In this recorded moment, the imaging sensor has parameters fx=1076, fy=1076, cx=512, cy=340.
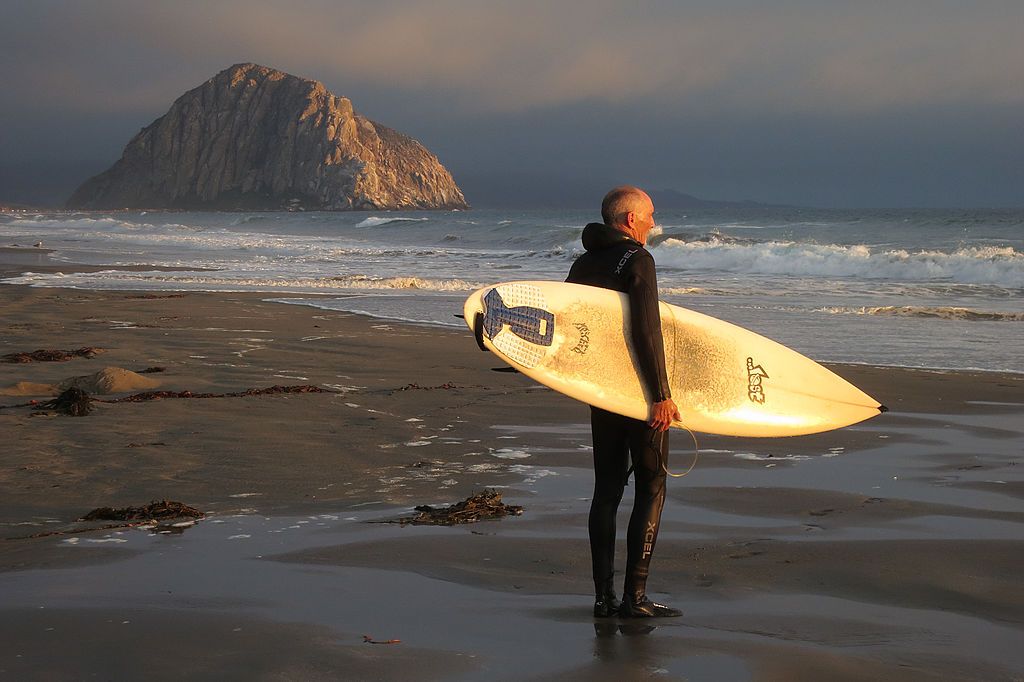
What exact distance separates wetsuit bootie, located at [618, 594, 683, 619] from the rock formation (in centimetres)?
14874

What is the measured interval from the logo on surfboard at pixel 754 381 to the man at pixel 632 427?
664 millimetres

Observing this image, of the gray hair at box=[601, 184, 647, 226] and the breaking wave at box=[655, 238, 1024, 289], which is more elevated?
the gray hair at box=[601, 184, 647, 226]

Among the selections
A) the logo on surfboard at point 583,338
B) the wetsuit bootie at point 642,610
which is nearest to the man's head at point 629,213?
→ the logo on surfboard at point 583,338

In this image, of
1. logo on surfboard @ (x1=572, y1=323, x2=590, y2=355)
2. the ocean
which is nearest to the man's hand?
logo on surfboard @ (x1=572, y1=323, x2=590, y2=355)

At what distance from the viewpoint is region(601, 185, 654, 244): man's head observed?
370 cm

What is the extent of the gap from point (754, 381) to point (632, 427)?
33.2 inches

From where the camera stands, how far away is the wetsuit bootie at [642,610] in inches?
140

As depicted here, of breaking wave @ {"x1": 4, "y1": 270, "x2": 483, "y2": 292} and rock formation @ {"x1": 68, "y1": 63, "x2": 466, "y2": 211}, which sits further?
rock formation @ {"x1": 68, "y1": 63, "x2": 466, "y2": 211}

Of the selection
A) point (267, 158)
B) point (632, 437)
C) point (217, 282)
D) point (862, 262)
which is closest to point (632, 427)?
point (632, 437)

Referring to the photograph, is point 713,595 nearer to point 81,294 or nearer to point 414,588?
point 414,588

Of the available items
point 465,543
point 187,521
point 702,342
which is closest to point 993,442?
point 702,342

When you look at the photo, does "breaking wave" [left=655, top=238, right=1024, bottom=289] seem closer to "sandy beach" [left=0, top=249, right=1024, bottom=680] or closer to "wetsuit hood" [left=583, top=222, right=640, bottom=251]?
"sandy beach" [left=0, top=249, right=1024, bottom=680]

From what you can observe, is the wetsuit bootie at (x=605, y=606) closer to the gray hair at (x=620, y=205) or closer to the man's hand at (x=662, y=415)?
the man's hand at (x=662, y=415)

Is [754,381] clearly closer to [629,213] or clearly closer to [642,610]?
[629,213]
